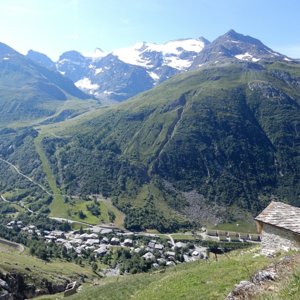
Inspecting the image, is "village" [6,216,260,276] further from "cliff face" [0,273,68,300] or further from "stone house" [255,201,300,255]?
"stone house" [255,201,300,255]

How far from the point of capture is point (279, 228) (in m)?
28.5

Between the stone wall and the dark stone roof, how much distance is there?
0.38 meters

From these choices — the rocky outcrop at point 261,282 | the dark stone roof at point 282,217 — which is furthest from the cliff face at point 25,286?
the rocky outcrop at point 261,282

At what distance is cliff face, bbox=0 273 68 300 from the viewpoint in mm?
79300

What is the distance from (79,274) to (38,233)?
83.4m

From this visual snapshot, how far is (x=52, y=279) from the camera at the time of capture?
96375 millimetres

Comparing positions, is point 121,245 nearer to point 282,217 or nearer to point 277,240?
point 277,240

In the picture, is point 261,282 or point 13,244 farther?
point 13,244

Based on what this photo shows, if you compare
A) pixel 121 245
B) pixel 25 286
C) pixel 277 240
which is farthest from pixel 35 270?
pixel 121 245

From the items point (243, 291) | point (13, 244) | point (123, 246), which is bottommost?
point (123, 246)

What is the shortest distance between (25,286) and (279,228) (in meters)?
73.0

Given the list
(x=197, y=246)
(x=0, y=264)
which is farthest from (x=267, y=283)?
(x=197, y=246)

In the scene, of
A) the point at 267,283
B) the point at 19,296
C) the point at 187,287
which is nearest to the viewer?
the point at 267,283

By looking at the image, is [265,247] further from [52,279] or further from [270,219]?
[52,279]
